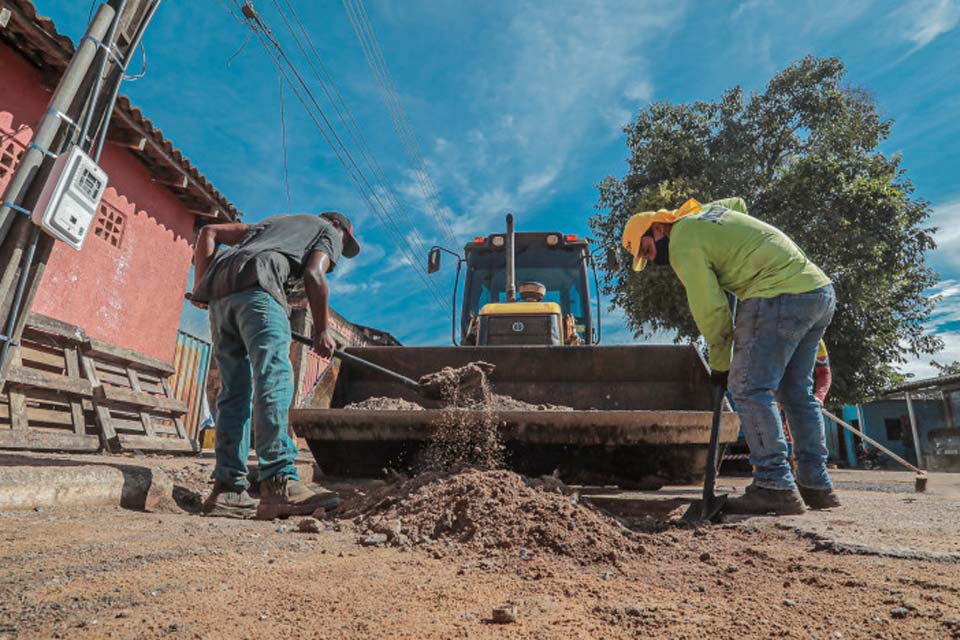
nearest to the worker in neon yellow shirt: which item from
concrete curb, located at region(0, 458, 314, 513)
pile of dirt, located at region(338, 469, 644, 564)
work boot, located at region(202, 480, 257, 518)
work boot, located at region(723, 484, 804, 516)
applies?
work boot, located at region(723, 484, 804, 516)

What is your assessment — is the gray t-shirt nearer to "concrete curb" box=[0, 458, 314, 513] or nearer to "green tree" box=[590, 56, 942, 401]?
"concrete curb" box=[0, 458, 314, 513]

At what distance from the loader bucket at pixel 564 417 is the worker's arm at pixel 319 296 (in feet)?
1.47

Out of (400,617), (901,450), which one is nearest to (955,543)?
(400,617)

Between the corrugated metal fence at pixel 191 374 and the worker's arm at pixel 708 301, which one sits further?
the corrugated metal fence at pixel 191 374

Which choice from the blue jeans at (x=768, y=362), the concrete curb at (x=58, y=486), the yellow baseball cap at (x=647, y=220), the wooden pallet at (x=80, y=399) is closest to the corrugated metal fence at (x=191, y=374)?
the wooden pallet at (x=80, y=399)

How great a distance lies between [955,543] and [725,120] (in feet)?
44.0

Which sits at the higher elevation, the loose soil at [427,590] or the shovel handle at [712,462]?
the shovel handle at [712,462]

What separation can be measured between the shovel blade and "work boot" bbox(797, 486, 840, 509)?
0.77 metres

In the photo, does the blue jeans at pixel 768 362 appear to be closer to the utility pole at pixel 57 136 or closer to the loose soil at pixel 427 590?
the loose soil at pixel 427 590

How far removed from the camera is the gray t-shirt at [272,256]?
271 cm

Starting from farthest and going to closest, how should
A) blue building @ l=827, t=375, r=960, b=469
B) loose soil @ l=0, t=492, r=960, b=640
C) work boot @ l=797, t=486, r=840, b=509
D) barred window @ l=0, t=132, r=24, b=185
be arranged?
blue building @ l=827, t=375, r=960, b=469 → barred window @ l=0, t=132, r=24, b=185 → work boot @ l=797, t=486, r=840, b=509 → loose soil @ l=0, t=492, r=960, b=640

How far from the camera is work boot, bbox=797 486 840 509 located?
123 inches

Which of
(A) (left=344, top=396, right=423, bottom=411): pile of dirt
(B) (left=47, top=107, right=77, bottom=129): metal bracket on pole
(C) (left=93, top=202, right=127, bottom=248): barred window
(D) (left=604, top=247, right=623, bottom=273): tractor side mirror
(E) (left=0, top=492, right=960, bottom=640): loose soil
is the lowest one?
(E) (left=0, top=492, right=960, bottom=640): loose soil

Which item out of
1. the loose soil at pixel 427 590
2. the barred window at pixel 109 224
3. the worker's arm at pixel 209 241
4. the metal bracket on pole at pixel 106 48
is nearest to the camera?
the loose soil at pixel 427 590
